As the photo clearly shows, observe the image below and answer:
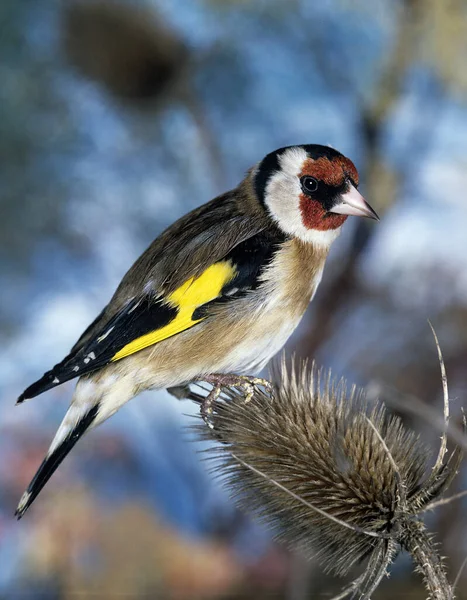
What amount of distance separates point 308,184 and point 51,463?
2.01 ft

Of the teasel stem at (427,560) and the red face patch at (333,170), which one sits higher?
the red face patch at (333,170)

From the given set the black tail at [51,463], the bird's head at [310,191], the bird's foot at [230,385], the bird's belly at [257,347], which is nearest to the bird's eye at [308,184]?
the bird's head at [310,191]

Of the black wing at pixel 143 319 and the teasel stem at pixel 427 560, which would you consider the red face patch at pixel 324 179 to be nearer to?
the black wing at pixel 143 319

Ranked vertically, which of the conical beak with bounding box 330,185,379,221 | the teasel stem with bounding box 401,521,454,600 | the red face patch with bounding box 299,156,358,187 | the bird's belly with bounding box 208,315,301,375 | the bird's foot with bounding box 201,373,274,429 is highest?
the red face patch with bounding box 299,156,358,187

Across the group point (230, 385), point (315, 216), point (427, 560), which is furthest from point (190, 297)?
point (427, 560)

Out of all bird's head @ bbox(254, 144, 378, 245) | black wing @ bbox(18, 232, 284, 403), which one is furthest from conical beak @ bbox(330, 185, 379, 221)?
black wing @ bbox(18, 232, 284, 403)

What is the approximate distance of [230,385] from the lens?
3.54 feet

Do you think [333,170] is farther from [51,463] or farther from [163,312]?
[51,463]

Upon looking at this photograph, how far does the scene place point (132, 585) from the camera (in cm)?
298

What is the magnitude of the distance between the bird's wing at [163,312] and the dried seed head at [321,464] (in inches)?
7.7

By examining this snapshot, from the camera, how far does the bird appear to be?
1.10 metres

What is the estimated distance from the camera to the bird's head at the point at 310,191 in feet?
3.76

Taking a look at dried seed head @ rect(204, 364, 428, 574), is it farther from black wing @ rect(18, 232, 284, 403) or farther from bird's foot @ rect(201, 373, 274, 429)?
black wing @ rect(18, 232, 284, 403)

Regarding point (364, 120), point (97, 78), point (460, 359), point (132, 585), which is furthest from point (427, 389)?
point (97, 78)
